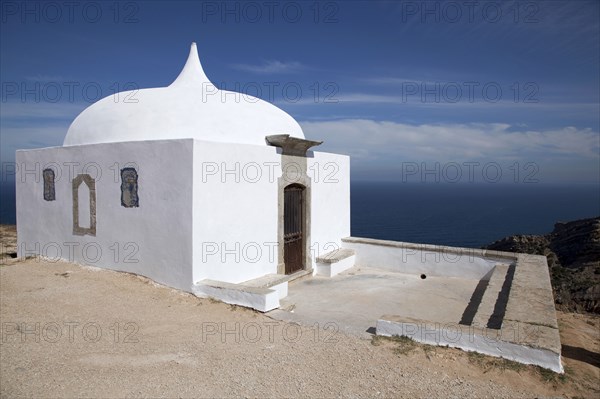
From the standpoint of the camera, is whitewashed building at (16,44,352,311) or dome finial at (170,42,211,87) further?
dome finial at (170,42,211,87)

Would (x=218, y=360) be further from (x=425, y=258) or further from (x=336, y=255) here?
(x=425, y=258)

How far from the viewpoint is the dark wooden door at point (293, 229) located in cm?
895

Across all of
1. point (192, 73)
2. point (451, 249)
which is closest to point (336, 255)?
point (451, 249)

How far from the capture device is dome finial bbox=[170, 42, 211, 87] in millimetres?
9045

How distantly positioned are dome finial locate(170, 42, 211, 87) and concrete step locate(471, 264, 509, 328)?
7148 millimetres

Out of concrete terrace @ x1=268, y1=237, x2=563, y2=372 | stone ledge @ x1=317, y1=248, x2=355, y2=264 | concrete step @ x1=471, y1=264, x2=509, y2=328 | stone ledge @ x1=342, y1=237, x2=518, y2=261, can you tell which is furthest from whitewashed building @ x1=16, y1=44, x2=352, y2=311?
concrete step @ x1=471, y1=264, x2=509, y2=328

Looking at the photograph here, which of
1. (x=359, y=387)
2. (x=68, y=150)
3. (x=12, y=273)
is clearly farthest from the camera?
(x=68, y=150)

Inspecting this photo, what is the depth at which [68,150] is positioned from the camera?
880 centimetres

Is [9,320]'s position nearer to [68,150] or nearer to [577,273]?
[68,150]

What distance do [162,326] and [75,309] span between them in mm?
1624

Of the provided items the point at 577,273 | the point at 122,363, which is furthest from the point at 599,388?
the point at 577,273

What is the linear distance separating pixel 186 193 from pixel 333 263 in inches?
171

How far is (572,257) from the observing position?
22.9 m

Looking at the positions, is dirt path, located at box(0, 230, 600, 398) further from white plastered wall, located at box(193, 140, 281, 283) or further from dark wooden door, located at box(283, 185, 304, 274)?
dark wooden door, located at box(283, 185, 304, 274)
